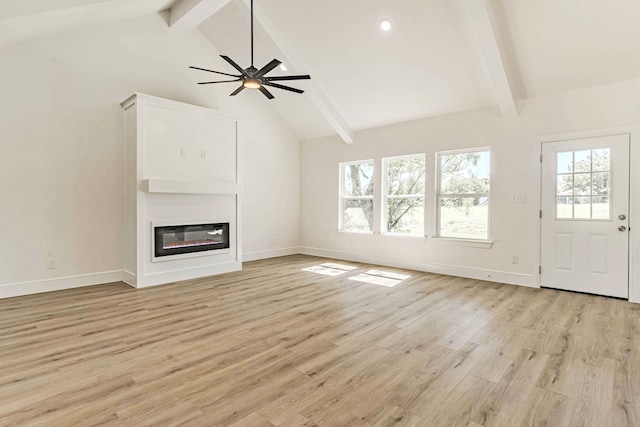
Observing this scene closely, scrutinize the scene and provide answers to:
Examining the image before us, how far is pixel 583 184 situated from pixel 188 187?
5.63m

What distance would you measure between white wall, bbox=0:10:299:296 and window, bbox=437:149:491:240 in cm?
472

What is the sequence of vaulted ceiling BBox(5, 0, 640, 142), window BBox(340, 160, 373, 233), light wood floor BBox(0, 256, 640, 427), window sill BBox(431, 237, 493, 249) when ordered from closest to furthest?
light wood floor BBox(0, 256, 640, 427), vaulted ceiling BBox(5, 0, 640, 142), window sill BBox(431, 237, 493, 249), window BBox(340, 160, 373, 233)

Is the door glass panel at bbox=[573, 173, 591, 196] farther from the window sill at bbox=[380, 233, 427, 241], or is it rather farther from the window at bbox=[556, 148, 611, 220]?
the window sill at bbox=[380, 233, 427, 241]

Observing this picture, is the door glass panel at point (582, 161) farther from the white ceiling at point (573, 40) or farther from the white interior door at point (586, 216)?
the white ceiling at point (573, 40)

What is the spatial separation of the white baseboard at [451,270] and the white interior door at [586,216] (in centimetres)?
27

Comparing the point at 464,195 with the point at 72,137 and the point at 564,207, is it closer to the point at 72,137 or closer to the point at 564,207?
the point at 564,207

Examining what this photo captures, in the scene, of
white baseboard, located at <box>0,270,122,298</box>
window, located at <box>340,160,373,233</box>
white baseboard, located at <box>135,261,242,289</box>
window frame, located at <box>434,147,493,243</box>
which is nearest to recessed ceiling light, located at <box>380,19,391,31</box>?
window frame, located at <box>434,147,493,243</box>

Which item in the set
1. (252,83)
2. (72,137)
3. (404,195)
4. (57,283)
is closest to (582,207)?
(404,195)

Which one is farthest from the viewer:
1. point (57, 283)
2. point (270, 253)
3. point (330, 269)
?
point (270, 253)

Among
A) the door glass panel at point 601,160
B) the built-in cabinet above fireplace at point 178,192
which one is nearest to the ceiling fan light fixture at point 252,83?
the built-in cabinet above fireplace at point 178,192

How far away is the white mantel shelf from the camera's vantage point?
466 centimetres

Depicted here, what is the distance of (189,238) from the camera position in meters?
5.32

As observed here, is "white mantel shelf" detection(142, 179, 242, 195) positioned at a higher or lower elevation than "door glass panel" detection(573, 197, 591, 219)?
higher

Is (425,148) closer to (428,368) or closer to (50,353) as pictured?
(428,368)
